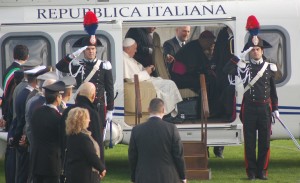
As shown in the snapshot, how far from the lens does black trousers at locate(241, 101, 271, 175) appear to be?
15.9 meters

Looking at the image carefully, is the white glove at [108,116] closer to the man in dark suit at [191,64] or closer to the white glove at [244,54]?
the white glove at [244,54]

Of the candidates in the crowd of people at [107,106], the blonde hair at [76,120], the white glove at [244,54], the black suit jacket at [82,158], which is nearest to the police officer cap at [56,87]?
the crowd of people at [107,106]

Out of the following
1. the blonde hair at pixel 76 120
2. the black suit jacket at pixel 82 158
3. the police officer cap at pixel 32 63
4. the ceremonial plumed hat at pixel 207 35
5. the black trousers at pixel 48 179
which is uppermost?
the ceremonial plumed hat at pixel 207 35

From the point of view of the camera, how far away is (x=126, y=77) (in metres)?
16.9

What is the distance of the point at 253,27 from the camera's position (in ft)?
51.6

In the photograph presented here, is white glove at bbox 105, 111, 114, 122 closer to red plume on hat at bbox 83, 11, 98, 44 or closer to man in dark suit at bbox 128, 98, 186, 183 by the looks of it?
red plume on hat at bbox 83, 11, 98, 44

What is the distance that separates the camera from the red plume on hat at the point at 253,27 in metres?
15.7

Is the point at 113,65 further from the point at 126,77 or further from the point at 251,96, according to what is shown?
the point at 251,96

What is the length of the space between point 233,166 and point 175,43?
7.62 ft

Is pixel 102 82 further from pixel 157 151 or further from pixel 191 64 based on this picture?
pixel 157 151

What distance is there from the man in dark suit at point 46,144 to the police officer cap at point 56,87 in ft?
0.79

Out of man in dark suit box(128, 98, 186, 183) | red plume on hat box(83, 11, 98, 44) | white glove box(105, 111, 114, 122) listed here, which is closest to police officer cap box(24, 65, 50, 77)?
red plume on hat box(83, 11, 98, 44)

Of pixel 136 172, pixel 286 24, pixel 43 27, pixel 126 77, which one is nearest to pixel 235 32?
pixel 286 24

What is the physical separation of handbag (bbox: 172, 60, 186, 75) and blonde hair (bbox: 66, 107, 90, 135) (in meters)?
6.38
